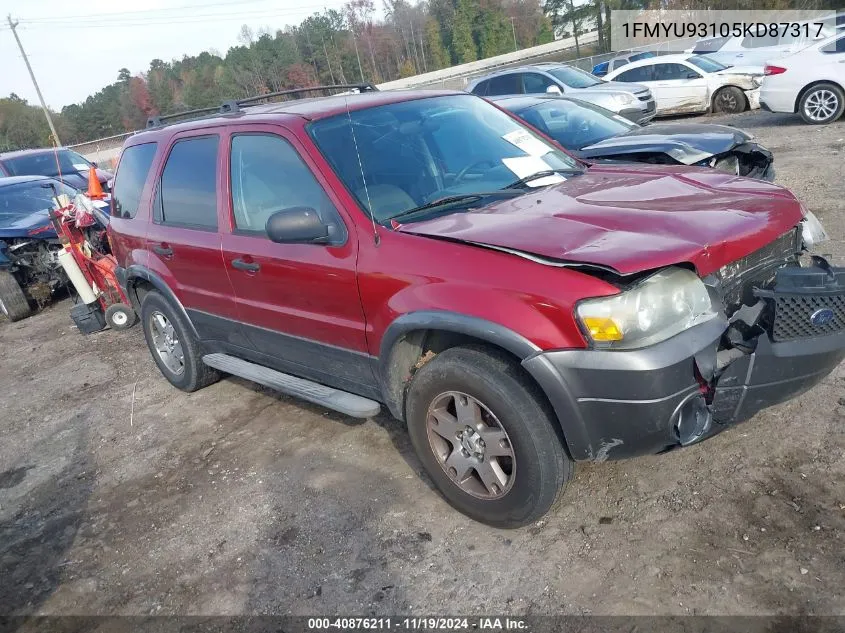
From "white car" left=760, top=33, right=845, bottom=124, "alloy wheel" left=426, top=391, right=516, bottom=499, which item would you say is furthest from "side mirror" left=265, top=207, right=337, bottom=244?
"white car" left=760, top=33, right=845, bottom=124

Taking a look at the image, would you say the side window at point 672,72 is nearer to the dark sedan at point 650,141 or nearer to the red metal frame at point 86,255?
the dark sedan at point 650,141

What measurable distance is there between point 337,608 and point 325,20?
10363 mm

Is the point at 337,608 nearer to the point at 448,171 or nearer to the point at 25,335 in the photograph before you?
the point at 448,171

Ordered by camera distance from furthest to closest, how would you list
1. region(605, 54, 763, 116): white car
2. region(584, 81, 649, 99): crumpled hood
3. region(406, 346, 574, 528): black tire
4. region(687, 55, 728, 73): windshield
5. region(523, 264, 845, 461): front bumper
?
region(687, 55, 728, 73): windshield, region(605, 54, 763, 116): white car, region(584, 81, 649, 99): crumpled hood, region(406, 346, 574, 528): black tire, region(523, 264, 845, 461): front bumper

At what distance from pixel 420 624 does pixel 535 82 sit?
40.0 feet

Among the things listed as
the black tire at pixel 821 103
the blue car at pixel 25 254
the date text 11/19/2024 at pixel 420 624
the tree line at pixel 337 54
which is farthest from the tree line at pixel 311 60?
the black tire at pixel 821 103

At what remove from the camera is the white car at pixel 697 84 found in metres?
14.1

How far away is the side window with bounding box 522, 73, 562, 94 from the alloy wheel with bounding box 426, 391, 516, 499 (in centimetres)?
1120

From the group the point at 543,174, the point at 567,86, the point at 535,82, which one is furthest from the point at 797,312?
the point at 535,82

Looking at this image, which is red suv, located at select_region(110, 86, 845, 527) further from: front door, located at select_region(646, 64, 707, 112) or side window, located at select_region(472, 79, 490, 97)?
front door, located at select_region(646, 64, 707, 112)

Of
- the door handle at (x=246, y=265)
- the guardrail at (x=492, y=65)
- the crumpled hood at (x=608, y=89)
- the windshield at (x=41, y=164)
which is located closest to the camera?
the door handle at (x=246, y=265)

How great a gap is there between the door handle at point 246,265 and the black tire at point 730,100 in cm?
1374

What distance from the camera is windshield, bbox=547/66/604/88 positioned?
42.5 feet

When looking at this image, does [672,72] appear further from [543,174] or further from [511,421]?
[511,421]
